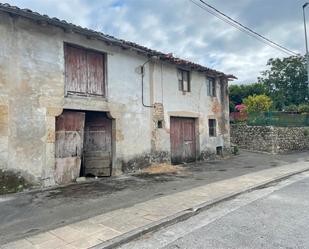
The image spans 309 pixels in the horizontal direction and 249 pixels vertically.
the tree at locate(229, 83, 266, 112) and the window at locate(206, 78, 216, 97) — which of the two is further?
the tree at locate(229, 83, 266, 112)

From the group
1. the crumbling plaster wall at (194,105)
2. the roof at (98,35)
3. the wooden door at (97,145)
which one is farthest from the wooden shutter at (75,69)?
the crumbling plaster wall at (194,105)

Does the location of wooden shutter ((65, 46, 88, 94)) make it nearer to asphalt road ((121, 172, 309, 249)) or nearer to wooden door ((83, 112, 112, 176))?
wooden door ((83, 112, 112, 176))

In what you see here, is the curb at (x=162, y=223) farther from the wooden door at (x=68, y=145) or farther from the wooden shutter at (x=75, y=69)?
the wooden shutter at (x=75, y=69)

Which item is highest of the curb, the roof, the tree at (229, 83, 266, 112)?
the tree at (229, 83, 266, 112)

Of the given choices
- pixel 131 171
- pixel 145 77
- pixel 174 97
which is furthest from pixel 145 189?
pixel 174 97

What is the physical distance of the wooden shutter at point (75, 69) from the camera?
9883mm

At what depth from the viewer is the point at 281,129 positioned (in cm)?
2042

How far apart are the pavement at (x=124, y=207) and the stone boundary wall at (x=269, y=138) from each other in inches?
346

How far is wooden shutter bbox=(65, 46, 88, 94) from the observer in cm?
988

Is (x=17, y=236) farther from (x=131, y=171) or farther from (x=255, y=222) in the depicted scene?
(x=131, y=171)

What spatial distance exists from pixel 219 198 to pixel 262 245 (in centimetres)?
286

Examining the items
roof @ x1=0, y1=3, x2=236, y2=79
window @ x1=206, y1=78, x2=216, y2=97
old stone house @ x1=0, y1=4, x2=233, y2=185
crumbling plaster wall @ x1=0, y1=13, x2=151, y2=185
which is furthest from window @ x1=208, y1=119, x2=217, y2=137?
crumbling plaster wall @ x1=0, y1=13, x2=151, y2=185

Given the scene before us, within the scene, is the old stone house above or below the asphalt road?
above

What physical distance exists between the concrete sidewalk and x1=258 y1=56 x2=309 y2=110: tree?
119 feet
